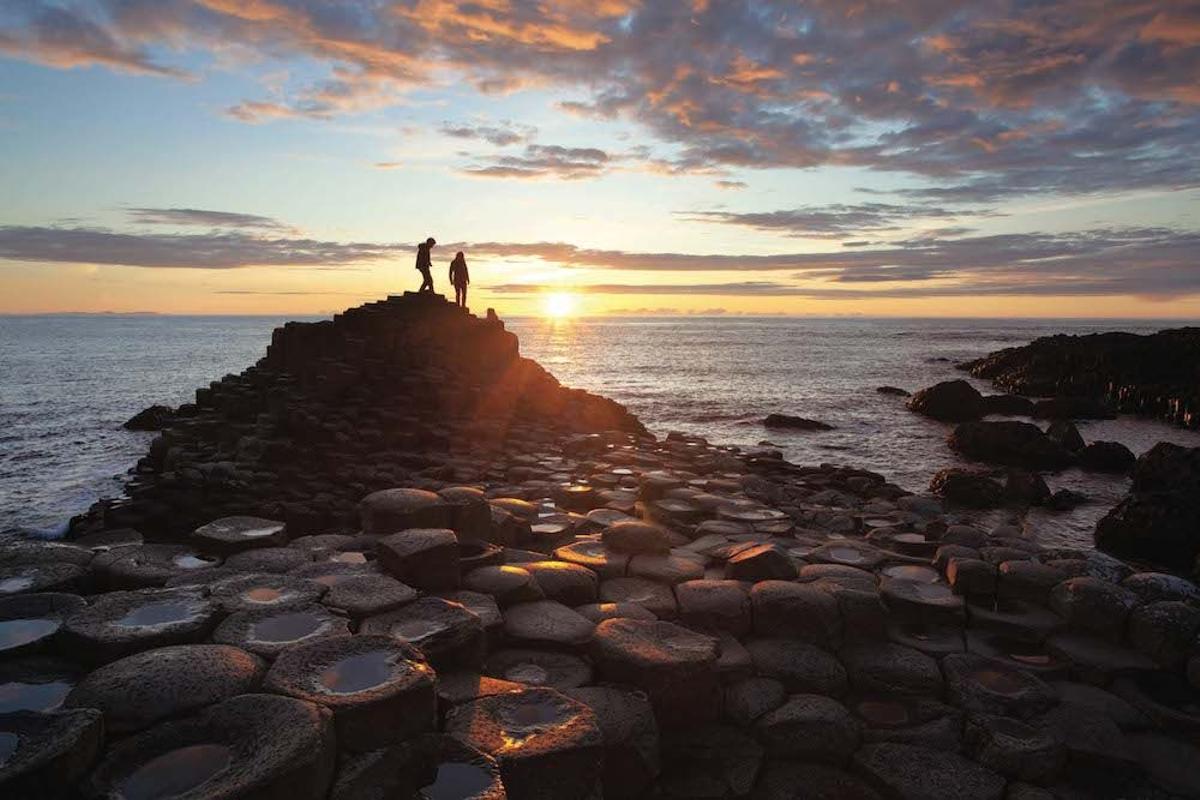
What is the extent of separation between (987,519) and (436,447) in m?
14.2

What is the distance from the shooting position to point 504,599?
7309 mm

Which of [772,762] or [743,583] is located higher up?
[743,583]

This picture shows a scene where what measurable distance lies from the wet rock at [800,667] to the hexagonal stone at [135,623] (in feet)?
16.8

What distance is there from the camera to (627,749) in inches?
217

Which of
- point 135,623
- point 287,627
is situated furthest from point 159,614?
point 287,627

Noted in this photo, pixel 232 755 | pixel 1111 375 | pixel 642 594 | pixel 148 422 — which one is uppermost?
pixel 1111 375

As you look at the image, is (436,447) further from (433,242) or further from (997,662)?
(997,662)

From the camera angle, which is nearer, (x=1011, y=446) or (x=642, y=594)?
(x=642, y=594)

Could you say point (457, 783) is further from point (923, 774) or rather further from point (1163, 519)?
point (1163, 519)

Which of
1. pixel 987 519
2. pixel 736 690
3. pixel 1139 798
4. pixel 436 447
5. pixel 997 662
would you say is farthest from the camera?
pixel 436 447

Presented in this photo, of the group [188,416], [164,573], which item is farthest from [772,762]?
[188,416]

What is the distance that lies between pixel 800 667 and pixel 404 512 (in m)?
5.01

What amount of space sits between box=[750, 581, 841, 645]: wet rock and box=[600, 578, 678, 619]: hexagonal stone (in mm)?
959

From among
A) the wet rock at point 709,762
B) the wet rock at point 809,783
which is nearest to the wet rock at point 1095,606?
the wet rock at point 809,783
